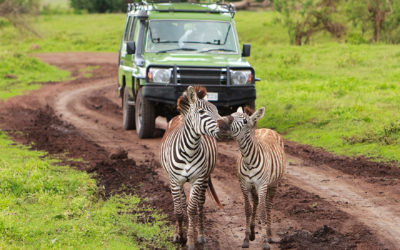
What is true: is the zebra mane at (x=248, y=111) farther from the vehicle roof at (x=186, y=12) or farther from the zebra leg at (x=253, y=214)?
the vehicle roof at (x=186, y=12)

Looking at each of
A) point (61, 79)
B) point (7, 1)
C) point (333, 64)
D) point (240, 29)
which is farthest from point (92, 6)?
point (333, 64)

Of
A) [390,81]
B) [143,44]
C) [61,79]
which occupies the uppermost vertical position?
[143,44]

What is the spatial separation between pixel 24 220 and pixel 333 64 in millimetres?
18175

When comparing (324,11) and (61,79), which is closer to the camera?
(61,79)

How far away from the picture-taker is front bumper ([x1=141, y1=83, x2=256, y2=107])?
42.5 feet

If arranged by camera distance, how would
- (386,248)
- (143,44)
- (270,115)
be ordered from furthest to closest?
(270,115), (143,44), (386,248)

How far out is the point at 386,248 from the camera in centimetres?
709

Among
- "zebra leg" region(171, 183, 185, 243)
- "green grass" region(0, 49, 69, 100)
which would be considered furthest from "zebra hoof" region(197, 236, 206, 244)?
"green grass" region(0, 49, 69, 100)

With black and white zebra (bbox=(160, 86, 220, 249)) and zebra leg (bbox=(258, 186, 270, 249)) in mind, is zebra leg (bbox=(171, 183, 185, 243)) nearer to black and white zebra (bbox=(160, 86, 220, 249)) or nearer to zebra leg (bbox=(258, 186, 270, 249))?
black and white zebra (bbox=(160, 86, 220, 249))

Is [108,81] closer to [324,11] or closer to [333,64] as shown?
[333,64]

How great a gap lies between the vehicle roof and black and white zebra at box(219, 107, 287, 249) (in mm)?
7148

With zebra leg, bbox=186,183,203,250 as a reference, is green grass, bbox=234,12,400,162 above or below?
below

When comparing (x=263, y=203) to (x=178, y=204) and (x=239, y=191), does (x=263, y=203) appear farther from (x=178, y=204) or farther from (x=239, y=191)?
(x=239, y=191)

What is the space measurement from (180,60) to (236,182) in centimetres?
384
